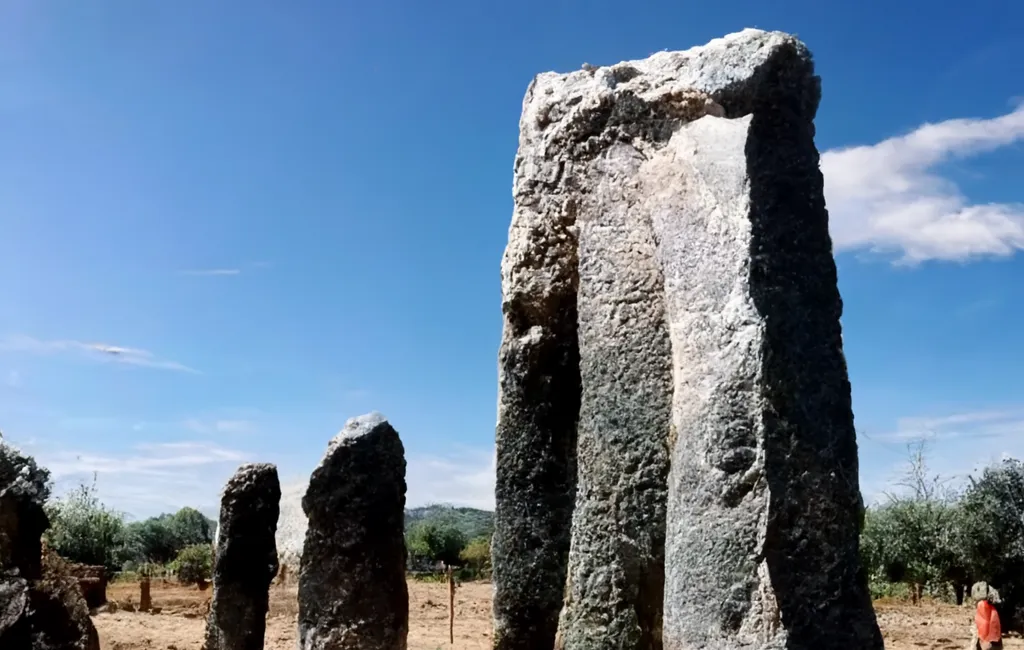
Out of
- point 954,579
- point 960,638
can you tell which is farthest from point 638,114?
point 954,579

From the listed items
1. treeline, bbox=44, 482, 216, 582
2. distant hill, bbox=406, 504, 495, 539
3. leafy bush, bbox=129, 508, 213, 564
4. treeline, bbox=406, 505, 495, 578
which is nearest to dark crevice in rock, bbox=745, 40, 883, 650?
treeline, bbox=44, 482, 216, 582

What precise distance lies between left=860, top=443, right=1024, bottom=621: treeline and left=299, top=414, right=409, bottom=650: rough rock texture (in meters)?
4.82

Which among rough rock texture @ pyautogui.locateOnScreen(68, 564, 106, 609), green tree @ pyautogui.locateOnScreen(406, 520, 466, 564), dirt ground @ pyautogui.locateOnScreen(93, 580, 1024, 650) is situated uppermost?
green tree @ pyautogui.locateOnScreen(406, 520, 466, 564)

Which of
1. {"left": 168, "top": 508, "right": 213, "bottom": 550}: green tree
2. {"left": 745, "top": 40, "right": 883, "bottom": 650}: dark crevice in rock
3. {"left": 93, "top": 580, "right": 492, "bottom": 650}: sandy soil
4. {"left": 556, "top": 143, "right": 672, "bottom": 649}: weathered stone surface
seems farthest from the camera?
{"left": 168, "top": 508, "right": 213, "bottom": 550}: green tree

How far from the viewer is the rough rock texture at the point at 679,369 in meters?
3.18

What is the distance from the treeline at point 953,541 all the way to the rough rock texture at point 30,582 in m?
7.24

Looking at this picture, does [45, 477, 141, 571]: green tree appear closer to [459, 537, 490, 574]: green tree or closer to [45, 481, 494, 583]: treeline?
[45, 481, 494, 583]: treeline

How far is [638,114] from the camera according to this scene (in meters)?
4.62

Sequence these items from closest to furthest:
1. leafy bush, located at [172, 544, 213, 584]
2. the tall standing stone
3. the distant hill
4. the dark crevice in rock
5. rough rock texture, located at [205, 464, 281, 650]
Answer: the dark crevice in rock
the tall standing stone
rough rock texture, located at [205, 464, 281, 650]
leafy bush, located at [172, 544, 213, 584]
the distant hill

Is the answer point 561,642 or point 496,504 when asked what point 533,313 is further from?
point 561,642

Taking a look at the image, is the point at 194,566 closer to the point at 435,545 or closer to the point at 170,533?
the point at 435,545

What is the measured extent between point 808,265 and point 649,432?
100cm

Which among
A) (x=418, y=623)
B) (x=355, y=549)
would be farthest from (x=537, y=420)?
(x=418, y=623)

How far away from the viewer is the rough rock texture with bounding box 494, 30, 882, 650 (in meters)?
3.18
